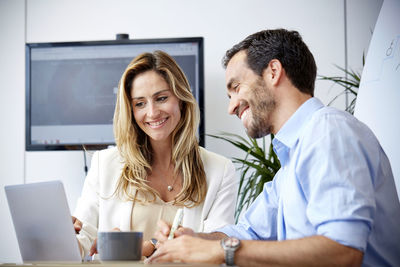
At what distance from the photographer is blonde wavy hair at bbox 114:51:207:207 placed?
2.12m

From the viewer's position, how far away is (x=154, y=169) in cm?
226

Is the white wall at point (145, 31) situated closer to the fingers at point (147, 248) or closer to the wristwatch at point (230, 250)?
the fingers at point (147, 248)

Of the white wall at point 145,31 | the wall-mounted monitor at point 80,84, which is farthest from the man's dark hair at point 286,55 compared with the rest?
the white wall at point 145,31

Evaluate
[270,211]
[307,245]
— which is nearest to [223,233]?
[270,211]

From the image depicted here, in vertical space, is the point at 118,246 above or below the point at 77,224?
above

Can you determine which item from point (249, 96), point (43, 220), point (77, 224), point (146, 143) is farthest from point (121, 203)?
point (249, 96)

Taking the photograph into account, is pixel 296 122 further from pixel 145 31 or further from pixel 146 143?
pixel 145 31

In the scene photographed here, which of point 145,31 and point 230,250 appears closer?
point 230,250

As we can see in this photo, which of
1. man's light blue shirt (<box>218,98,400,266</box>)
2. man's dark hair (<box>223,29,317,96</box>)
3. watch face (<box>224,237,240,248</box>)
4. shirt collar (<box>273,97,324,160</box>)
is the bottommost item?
watch face (<box>224,237,240,248</box>)

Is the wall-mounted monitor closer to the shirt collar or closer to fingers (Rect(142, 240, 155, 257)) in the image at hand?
fingers (Rect(142, 240, 155, 257))

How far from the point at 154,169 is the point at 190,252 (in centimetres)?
124

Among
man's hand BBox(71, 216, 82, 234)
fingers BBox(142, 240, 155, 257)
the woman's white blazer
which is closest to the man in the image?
fingers BBox(142, 240, 155, 257)

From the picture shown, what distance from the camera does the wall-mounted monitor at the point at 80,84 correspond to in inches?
117

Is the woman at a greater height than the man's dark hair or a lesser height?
lesser
